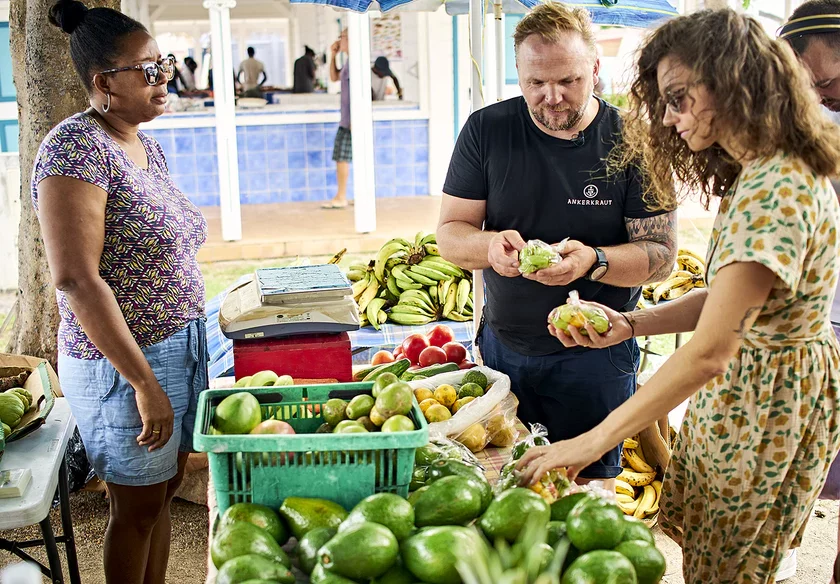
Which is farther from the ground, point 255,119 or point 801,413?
point 255,119

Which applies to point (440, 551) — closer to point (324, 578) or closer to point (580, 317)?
point (324, 578)

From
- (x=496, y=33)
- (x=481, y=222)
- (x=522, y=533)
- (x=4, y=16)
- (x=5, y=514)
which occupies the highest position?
(x=4, y=16)

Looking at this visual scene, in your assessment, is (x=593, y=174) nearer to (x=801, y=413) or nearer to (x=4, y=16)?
(x=801, y=413)

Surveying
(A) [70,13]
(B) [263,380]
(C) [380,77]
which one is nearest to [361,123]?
(C) [380,77]

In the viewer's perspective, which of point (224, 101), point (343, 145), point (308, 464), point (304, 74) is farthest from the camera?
point (304, 74)

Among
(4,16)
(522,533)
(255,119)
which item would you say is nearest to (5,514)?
(522,533)

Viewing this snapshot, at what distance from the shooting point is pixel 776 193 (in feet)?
5.68

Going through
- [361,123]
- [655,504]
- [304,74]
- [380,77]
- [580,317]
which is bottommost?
[655,504]

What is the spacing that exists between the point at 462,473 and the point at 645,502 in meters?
2.45

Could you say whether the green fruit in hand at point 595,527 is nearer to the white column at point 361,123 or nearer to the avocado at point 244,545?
the avocado at point 244,545

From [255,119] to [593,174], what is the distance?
922cm

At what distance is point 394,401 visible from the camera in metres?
1.91

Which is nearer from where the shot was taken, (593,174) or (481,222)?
(593,174)

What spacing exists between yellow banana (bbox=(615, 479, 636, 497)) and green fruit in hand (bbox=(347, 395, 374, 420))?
234 centimetres
